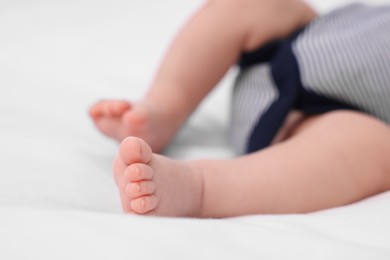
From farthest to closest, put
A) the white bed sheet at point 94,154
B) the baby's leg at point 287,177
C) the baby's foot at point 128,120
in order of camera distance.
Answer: the baby's foot at point 128,120, the baby's leg at point 287,177, the white bed sheet at point 94,154

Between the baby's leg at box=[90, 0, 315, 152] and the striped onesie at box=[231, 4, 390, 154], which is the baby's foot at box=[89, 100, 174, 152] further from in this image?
the striped onesie at box=[231, 4, 390, 154]

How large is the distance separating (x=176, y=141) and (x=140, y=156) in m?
0.39

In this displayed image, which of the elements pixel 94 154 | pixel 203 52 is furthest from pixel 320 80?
pixel 94 154

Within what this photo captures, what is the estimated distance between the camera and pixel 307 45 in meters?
0.89

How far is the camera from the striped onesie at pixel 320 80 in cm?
84

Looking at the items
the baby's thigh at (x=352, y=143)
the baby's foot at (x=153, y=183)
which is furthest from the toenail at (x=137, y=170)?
the baby's thigh at (x=352, y=143)

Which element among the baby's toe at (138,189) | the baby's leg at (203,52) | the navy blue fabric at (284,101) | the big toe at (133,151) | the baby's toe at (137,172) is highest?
the baby's leg at (203,52)

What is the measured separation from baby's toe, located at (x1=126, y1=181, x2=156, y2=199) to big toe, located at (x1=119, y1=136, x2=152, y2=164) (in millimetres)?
21

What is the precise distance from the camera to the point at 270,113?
83 cm

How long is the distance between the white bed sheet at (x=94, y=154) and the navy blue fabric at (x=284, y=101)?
A: 0.11 metres

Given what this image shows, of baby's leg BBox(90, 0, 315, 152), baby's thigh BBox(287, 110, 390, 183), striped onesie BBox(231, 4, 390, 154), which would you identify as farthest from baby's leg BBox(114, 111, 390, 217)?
baby's leg BBox(90, 0, 315, 152)

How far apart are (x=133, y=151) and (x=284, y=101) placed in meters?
0.32

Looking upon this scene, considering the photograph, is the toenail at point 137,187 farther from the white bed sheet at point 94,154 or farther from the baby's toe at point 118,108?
the baby's toe at point 118,108

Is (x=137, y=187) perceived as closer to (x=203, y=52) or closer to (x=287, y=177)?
(x=287, y=177)
